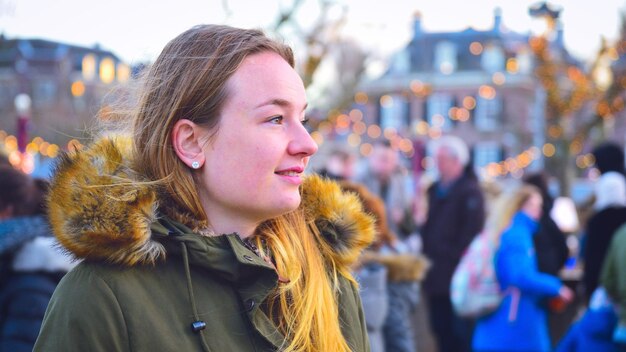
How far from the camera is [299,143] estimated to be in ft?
6.86

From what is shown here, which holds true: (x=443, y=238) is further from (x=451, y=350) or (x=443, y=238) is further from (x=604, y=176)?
(x=604, y=176)

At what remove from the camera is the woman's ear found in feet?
6.90

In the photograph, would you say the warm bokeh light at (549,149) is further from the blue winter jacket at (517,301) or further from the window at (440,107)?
the window at (440,107)

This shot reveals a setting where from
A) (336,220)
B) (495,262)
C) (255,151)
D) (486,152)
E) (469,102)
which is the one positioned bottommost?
(486,152)

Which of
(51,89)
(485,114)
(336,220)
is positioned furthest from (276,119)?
(485,114)

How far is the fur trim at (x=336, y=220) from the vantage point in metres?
2.39

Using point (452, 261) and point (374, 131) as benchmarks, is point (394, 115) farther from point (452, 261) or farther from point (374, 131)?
point (452, 261)

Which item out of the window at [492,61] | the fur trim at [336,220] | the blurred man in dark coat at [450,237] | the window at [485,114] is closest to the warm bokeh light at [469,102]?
the window at [485,114]

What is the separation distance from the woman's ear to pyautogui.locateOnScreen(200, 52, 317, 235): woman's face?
2 cm

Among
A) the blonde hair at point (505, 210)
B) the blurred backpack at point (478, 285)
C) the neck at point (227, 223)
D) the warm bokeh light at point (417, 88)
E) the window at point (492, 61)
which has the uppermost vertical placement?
the window at point (492, 61)

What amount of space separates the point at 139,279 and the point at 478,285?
4.44m

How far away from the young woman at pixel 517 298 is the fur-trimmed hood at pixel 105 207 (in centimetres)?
431

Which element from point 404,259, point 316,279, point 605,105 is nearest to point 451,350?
point 404,259

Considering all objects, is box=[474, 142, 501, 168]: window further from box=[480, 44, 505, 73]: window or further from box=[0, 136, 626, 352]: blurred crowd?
box=[0, 136, 626, 352]: blurred crowd
